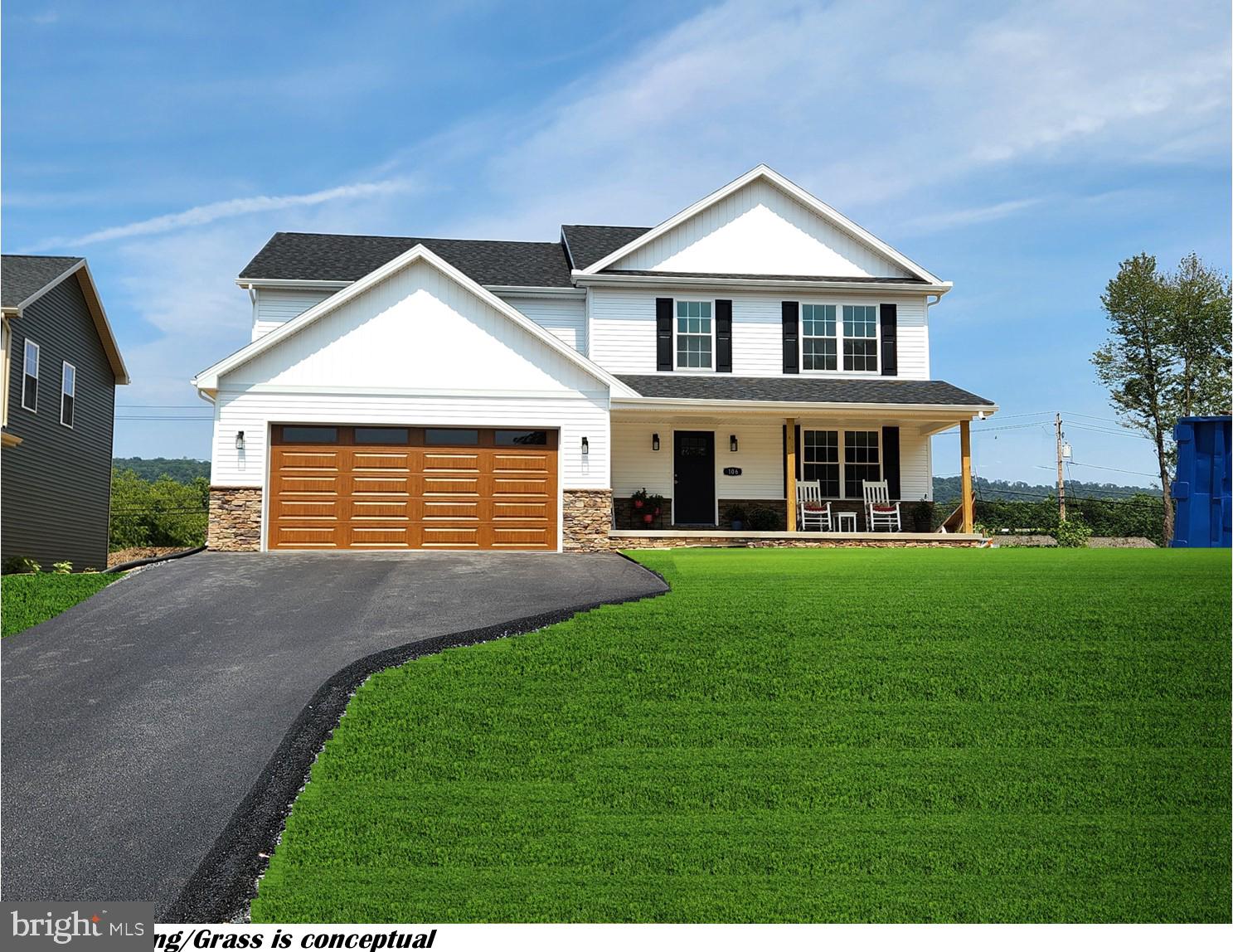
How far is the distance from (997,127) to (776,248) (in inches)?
309

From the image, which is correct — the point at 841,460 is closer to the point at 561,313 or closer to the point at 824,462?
the point at 824,462

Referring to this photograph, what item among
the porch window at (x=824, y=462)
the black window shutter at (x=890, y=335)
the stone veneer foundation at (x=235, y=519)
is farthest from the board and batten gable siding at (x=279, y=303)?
the black window shutter at (x=890, y=335)

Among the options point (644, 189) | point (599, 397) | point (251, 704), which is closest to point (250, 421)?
point (599, 397)

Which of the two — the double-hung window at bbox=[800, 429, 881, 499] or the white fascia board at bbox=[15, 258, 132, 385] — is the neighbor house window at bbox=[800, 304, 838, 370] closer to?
the double-hung window at bbox=[800, 429, 881, 499]

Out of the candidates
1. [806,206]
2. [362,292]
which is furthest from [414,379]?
[806,206]

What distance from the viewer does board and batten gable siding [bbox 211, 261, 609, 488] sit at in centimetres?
1717

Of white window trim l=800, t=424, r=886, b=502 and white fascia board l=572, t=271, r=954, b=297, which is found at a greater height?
white fascia board l=572, t=271, r=954, b=297

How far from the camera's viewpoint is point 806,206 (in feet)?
71.2

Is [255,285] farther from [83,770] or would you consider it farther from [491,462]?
[83,770]

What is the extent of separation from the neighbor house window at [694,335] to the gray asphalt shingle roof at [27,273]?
12726 millimetres

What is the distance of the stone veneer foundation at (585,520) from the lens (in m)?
17.7

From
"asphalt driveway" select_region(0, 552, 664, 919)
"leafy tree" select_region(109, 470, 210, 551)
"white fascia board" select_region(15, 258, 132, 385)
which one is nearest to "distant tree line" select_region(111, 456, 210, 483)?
"leafy tree" select_region(109, 470, 210, 551)

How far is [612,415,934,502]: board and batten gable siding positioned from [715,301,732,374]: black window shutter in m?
1.22

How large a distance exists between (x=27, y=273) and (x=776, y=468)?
52.3 ft
